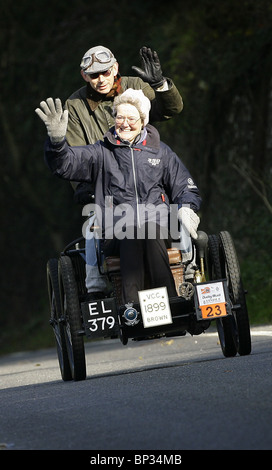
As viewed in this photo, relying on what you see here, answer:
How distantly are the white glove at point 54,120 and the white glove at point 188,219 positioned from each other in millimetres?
1022

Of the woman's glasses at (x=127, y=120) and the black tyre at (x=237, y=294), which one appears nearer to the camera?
the black tyre at (x=237, y=294)

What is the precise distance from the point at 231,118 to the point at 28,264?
13.9m

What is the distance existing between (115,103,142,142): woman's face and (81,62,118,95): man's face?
0.81 meters

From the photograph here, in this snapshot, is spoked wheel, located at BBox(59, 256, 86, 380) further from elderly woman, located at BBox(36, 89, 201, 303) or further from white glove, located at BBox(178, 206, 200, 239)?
white glove, located at BBox(178, 206, 200, 239)

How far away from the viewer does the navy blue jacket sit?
8602 millimetres

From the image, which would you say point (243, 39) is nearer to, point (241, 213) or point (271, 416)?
point (241, 213)

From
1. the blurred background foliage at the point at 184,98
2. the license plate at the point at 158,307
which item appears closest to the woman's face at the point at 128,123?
the license plate at the point at 158,307

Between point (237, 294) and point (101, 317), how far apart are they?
1.00 metres

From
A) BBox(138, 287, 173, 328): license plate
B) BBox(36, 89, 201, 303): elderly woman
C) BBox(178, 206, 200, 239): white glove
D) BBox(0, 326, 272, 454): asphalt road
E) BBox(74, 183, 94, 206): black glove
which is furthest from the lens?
BBox(74, 183, 94, 206): black glove

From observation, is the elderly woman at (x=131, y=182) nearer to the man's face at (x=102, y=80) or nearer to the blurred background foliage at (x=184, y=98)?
the man's face at (x=102, y=80)

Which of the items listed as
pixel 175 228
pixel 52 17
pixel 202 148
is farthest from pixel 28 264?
pixel 175 228

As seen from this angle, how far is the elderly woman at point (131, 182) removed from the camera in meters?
8.47

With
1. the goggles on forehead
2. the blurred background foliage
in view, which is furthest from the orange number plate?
the blurred background foliage

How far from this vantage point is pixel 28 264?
32281 millimetres
